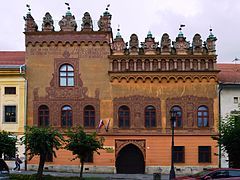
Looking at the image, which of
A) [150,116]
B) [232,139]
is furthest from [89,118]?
[232,139]

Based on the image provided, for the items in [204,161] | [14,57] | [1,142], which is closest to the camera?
[1,142]

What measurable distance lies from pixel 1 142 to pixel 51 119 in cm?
1221

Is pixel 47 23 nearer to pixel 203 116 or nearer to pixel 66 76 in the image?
pixel 66 76

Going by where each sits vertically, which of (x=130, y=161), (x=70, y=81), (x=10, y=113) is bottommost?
(x=130, y=161)

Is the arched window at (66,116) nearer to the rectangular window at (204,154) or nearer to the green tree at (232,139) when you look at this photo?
the rectangular window at (204,154)

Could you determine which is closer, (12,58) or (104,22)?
(104,22)

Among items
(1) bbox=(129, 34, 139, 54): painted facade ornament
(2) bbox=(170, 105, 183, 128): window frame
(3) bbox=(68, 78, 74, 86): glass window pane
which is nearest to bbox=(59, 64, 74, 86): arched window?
(3) bbox=(68, 78, 74, 86): glass window pane

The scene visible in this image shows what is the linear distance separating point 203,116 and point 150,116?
4859 mm

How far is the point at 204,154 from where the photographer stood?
44812 millimetres

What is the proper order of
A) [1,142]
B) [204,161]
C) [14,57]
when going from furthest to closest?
[14,57]
[204,161]
[1,142]

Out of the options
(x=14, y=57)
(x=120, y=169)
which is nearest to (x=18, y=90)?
(x=14, y=57)

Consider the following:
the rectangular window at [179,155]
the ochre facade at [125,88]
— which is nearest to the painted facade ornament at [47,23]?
the ochre facade at [125,88]

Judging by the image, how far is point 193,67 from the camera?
4556 centimetres

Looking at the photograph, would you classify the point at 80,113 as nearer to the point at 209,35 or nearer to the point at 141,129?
the point at 141,129
